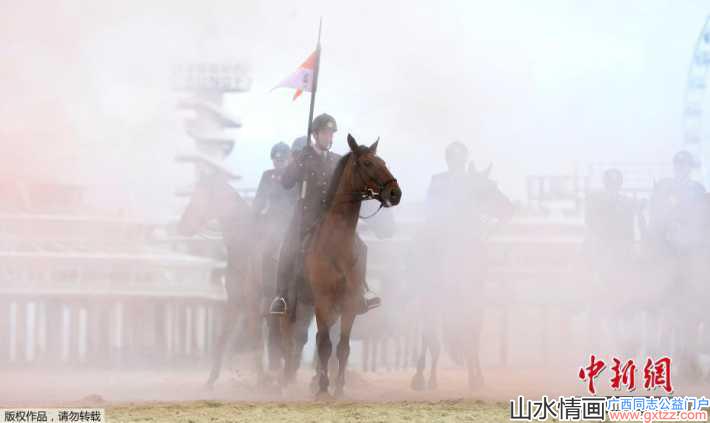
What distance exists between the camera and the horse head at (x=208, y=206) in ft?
39.8

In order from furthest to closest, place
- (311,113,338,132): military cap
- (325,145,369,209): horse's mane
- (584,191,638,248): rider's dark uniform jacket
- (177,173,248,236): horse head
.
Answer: (584,191,638,248): rider's dark uniform jacket
(177,173,248,236): horse head
(311,113,338,132): military cap
(325,145,369,209): horse's mane

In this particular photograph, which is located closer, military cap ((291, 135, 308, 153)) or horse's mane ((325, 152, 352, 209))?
horse's mane ((325, 152, 352, 209))

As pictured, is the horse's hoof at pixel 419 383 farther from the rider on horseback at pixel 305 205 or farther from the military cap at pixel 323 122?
the military cap at pixel 323 122

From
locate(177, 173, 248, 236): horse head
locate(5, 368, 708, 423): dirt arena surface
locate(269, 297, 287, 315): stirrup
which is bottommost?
locate(5, 368, 708, 423): dirt arena surface

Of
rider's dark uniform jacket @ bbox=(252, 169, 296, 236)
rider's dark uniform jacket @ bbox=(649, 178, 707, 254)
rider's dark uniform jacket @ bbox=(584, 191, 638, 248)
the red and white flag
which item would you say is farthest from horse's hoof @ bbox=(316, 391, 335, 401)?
rider's dark uniform jacket @ bbox=(649, 178, 707, 254)

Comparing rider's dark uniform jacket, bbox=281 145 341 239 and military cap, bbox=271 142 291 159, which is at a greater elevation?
military cap, bbox=271 142 291 159

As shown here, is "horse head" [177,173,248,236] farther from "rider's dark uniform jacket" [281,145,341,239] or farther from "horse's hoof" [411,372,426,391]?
"horse's hoof" [411,372,426,391]

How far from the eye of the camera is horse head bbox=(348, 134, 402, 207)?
990 centimetres

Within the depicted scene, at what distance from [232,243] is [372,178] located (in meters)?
2.75

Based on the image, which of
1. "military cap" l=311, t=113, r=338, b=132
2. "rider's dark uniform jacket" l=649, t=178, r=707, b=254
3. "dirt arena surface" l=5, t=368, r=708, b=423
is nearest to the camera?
"dirt arena surface" l=5, t=368, r=708, b=423

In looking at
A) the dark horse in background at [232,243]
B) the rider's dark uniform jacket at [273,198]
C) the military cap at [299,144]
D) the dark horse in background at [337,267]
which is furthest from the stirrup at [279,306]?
the military cap at [299,144]

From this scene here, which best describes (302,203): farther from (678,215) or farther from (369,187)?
(678,215)

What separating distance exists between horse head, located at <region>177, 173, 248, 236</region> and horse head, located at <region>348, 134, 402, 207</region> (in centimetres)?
230

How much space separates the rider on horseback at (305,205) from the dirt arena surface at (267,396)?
3.50ft
